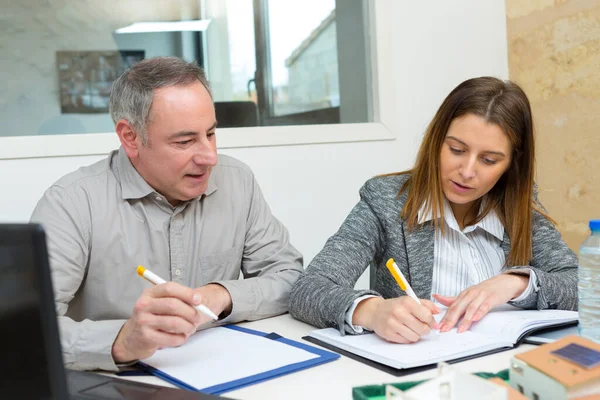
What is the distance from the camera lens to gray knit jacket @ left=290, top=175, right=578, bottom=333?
1.32 metres

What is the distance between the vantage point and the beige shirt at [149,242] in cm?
138

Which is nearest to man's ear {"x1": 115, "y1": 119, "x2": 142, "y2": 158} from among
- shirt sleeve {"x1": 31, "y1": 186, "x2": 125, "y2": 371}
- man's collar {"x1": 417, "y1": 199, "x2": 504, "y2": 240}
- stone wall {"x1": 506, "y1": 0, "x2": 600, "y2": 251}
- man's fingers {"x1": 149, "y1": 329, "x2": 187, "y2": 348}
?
shirt sleeve {"x1": 31, "y1": 186, "x2": 125, "y2": 371}

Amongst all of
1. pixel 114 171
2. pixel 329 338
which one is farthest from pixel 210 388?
pixel 114 171

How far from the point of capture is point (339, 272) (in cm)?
143

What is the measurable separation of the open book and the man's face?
51 centimetres

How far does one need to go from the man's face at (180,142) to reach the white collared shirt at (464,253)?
0.59 m

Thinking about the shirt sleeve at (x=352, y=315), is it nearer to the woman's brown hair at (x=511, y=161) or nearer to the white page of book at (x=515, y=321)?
the white page of book at (x=515, y=321)

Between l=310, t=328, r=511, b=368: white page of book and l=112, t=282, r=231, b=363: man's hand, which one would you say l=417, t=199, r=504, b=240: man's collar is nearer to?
l=310, t=328, r=511, b=368: white page of book

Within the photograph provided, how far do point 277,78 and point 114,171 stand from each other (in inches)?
48.4

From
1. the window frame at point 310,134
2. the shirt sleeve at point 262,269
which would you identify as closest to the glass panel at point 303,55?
the window frame at point 310,134

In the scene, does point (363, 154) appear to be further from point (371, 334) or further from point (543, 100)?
point (371, 334)

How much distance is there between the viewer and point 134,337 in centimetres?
100

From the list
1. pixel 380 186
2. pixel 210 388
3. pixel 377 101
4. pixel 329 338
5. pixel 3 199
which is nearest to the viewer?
pixel 210 388

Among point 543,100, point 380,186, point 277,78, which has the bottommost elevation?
point 380,186
